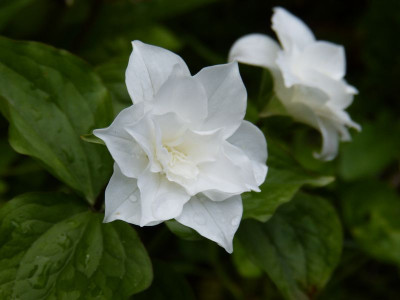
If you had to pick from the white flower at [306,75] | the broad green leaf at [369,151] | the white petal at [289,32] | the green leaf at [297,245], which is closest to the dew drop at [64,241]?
the green leaf at [297,245]

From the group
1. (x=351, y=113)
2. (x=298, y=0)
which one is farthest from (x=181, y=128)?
(x=298, y=0)

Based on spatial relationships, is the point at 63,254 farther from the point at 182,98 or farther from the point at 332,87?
the point at 332,87

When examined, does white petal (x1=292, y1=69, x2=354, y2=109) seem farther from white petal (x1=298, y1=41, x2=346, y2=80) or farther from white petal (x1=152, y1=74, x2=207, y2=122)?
white petal (x1=152, y1=74, x2=207, y2=122)

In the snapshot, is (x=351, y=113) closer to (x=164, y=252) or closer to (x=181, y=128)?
(x=164, y=252)

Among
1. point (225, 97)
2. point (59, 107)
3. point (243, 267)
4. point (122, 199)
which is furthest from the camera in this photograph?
point (243, 267)

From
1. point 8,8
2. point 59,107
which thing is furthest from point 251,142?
point 8,8
